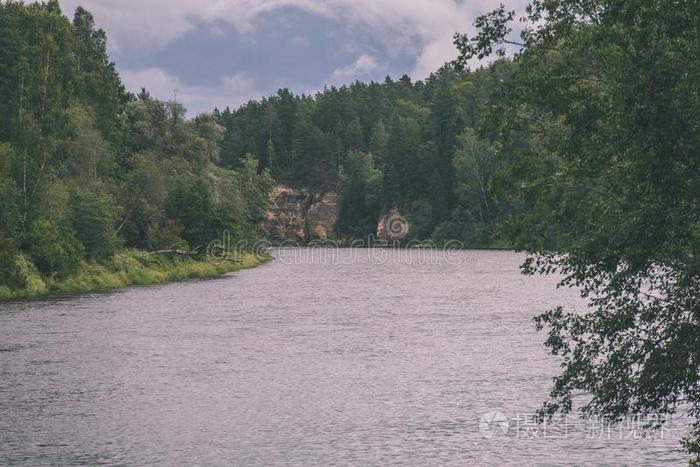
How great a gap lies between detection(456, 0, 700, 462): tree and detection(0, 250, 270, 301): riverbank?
149 ft

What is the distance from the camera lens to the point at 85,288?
62.1 meters

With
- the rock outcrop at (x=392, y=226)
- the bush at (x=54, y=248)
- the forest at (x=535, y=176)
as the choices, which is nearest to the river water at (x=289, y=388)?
the forest at (x=535, y=176)

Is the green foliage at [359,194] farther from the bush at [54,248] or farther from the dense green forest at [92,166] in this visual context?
the bush at [54,248]

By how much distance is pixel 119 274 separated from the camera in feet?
222

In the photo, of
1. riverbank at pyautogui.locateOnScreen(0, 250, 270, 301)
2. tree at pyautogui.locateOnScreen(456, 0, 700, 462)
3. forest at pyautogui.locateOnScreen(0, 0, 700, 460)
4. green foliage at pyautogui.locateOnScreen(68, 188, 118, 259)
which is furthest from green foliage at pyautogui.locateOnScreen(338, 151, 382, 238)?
tree at pyautogui.locateOnScreen(456, 0, 700, 462)

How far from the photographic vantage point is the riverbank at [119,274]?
56812mm

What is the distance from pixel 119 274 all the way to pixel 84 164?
1599cm

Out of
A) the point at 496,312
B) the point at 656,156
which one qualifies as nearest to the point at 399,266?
the point at 496,312

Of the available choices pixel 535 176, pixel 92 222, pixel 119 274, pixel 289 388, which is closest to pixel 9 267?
pixel 92 222

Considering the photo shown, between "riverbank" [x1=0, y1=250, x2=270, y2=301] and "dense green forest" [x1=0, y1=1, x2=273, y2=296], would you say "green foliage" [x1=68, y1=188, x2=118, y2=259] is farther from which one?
"riverbank" [x1=0, y1=250, x2=270, y2=301]

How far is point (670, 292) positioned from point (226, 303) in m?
39.6

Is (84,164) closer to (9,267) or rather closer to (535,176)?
(9,267)

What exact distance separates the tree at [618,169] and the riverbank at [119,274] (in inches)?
1787

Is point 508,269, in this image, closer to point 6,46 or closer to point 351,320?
point 351,320
